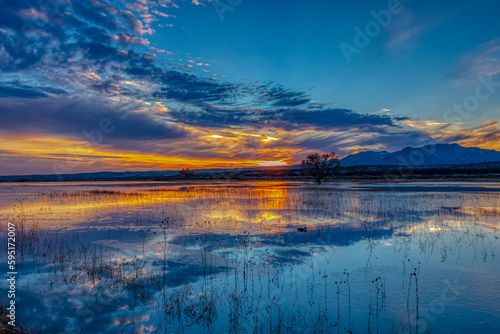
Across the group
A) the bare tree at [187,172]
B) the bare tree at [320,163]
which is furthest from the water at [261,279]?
the bare tree at [187,172]

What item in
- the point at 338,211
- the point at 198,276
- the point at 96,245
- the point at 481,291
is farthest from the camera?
the point at 338,211

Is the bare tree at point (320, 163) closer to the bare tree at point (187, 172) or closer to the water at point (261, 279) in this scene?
the water at point (261, 279)

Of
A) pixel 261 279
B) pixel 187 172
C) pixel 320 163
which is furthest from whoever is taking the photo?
pixel 187 172

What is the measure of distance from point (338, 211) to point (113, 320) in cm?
2077

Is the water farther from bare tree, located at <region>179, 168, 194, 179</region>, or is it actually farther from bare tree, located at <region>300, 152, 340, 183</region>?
bare tree, located at <region>179, 168, 194, 179</region>

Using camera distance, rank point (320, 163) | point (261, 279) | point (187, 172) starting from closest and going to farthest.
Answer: point (261, 279) < point (320, 163) < point (187, 172)

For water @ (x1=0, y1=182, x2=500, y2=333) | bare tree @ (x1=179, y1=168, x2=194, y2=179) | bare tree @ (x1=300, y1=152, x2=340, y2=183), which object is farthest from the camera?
bare tree @ (x1=179, y1=168, x2=194, y2=179)

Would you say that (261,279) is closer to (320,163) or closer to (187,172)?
(320,163)

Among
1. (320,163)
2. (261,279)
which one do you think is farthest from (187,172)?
(261,279)

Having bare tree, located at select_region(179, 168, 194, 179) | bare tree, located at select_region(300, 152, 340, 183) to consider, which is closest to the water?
A: bare tree, located at select_region(300, 152, 340, 183)

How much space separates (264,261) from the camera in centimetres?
1150

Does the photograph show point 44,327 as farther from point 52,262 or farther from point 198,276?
point 52,262

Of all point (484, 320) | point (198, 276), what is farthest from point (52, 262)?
point (484, 320)

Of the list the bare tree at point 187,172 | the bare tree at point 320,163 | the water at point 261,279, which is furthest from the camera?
the bare tree at point 187,172
